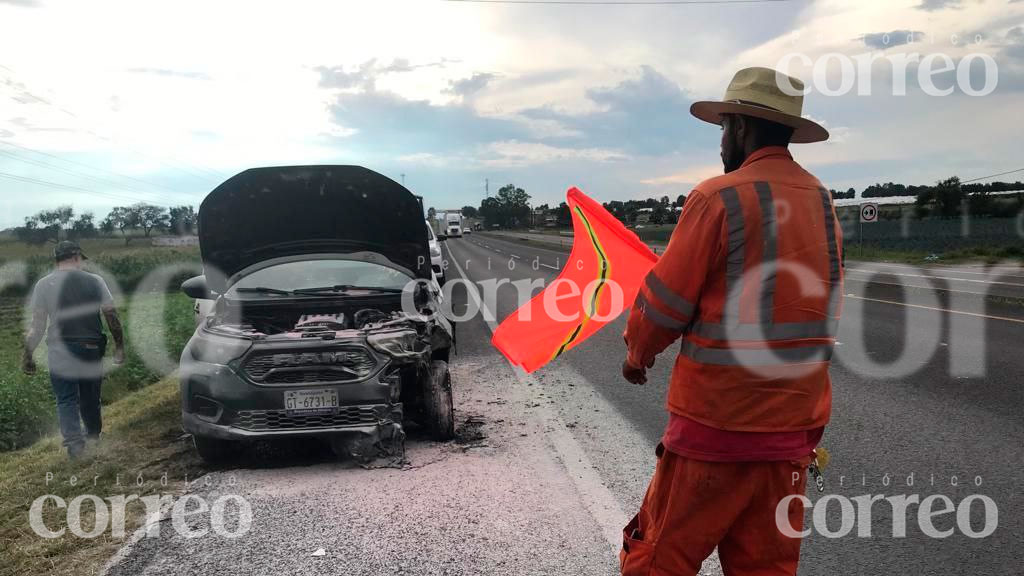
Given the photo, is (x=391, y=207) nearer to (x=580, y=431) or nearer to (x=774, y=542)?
(x=580, y=431)

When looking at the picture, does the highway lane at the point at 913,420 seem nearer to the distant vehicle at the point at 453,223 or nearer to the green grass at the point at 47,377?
the green grass at the point at 47,377

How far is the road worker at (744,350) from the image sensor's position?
2.29 metres

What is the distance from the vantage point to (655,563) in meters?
2.36

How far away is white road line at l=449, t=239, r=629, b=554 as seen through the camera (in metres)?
4.09

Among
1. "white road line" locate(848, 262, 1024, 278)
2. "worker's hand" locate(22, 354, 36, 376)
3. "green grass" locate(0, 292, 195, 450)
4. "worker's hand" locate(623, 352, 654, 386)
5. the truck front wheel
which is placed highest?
"worker's hand" locate(623, 352, 654, 386)

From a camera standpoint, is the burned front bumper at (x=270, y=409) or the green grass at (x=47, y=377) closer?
the burned front bumper at (x=270, y=409)

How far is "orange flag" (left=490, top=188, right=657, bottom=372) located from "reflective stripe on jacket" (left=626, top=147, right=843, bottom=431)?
0.78 metres

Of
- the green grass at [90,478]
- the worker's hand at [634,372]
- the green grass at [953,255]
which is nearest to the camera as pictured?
the worker's hand at [634,372]

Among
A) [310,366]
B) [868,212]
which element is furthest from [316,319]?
[868,212]

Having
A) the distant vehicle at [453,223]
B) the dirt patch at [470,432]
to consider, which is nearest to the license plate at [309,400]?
the dirt patch at [470,432]

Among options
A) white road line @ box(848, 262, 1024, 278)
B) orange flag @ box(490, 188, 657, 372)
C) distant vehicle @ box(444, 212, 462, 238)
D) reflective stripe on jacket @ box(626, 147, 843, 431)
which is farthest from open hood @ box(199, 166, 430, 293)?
distant vehicle @ box(444, 212, 462, 238)

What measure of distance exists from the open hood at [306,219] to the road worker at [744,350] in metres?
4.19

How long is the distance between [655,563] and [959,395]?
598cm

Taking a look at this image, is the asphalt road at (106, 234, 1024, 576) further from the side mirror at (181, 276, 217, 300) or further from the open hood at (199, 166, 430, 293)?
the open hood at (199, 166, 430, 293)
